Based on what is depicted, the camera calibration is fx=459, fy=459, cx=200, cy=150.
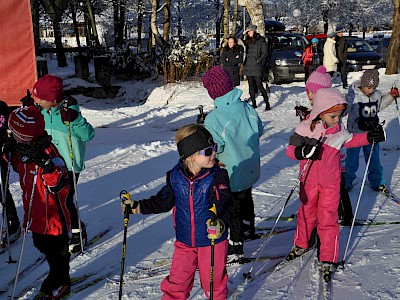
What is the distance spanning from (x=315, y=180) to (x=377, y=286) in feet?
3.07

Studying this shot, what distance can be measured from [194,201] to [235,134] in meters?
1.14

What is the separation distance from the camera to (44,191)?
11.1 ft

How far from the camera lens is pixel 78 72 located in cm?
1975

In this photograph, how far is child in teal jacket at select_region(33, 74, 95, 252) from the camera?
4.06m

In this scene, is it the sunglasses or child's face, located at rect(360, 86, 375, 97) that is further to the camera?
child's face, located at rect(360, 86, 375, 97)

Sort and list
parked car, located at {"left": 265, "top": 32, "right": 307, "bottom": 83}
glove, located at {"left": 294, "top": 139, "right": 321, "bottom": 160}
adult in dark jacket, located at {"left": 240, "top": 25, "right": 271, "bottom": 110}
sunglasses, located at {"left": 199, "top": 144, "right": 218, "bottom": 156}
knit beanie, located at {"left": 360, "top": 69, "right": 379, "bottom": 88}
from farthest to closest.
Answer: parked car, located at {"left": 265, "top": 32, "right": 307, "bottom": 83}, adult in dark jacket, located at {"left": 240, "top": 25, "right": 271, "bottom": 110}, knit beanie, located at {"left": 360, "top": 69, "right": 379, "bottom": 88}, glove, located at {"left": 294, "top": 139, "right": 321, "bottom": 160}, sunglasses, located at {"left": 199, "top": 144, "right": 218, "bottom": 156}

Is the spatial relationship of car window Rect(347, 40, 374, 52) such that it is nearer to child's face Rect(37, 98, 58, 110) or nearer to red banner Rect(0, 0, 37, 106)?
red banner Rect(0, 0, 37, 106)

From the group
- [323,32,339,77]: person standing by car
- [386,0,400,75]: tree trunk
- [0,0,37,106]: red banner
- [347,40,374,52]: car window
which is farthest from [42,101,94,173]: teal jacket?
[347,40,374,52]: car window

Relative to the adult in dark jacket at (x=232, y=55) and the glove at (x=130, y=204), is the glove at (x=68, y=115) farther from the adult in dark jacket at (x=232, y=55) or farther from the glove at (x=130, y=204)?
the adult in dark jacket at (x=232, y=55)

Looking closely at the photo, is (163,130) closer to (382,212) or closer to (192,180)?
(382,212)

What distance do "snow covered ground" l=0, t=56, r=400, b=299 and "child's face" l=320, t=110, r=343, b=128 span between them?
1.24 meters

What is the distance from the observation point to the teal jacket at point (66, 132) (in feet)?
13.9

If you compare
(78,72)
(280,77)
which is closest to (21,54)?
(280,77)

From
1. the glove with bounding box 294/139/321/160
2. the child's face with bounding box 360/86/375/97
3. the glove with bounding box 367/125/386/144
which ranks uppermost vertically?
the child's face with bounding box 360/86/375/97
